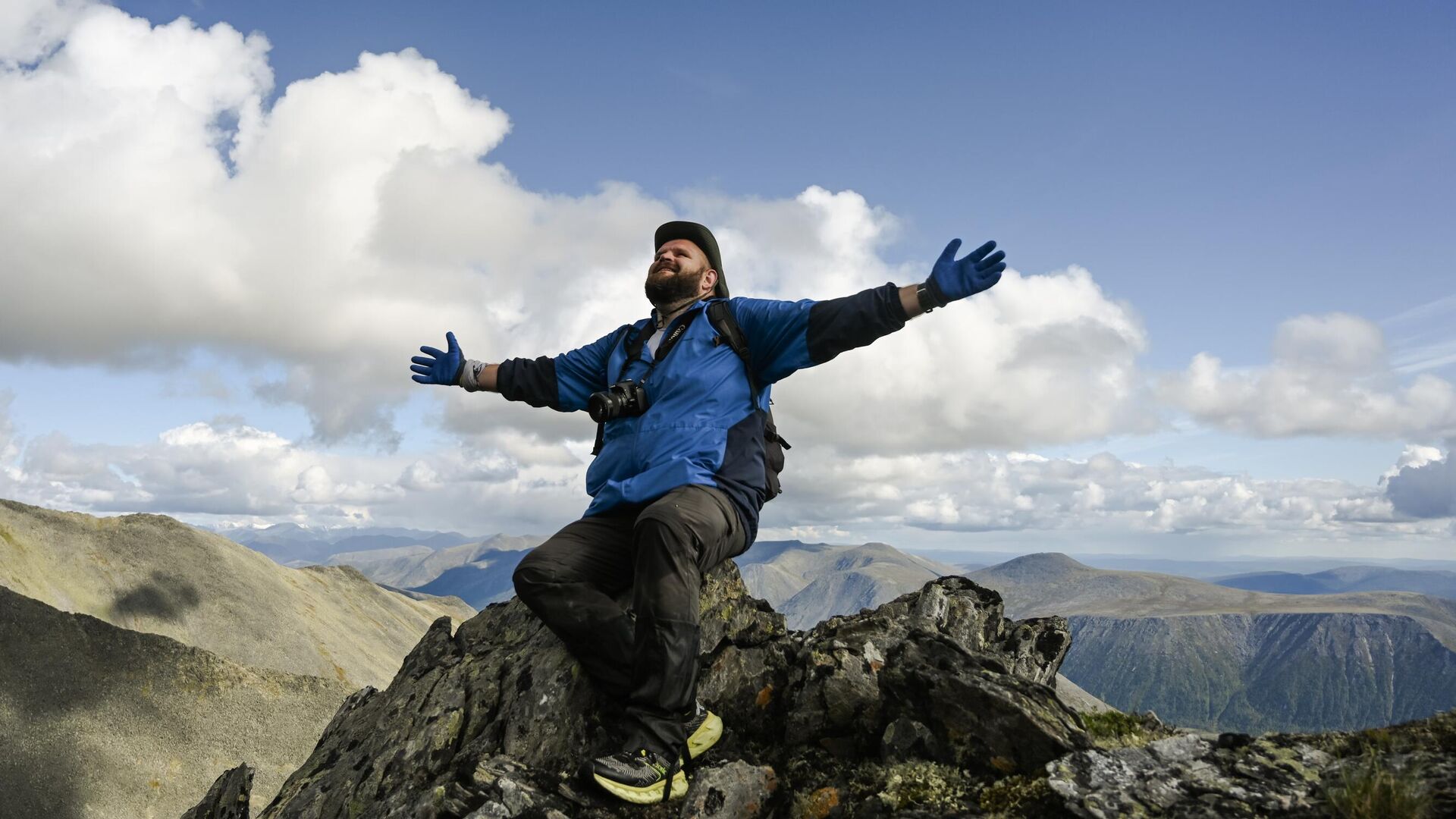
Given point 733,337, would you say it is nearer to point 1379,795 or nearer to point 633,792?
point 633,792

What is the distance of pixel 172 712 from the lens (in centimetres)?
5125

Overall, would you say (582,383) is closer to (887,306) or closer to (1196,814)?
(887,306)

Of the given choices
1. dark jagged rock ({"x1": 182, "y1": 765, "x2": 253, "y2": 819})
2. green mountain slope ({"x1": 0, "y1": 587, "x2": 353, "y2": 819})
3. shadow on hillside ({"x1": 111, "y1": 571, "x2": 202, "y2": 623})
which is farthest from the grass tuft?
shadow on hillside ({"x1": 111, "y1": 571, "x2": 202, "y2": 623})

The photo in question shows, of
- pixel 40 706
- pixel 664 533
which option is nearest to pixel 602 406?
pixel 664 533

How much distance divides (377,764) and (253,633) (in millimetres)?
90425

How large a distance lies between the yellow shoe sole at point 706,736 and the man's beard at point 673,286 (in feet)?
16.8

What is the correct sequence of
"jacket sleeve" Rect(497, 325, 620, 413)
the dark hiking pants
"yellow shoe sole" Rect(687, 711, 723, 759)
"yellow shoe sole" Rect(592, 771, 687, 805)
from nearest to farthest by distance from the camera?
"yellow shoe sole" Rect(592, 771, 687, 805) < the dark hiking pants < "yellow shoe sole" Rect(687, 711, 723, 759) < "jacket sleeve" Rect(497, 325, 620, 413)

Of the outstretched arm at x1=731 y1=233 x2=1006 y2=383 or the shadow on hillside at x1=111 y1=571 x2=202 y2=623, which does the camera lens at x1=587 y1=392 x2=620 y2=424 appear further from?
the shadow on hillside at x1=111 y1=571 x2=202 y2=623

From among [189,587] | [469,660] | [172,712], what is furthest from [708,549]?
[189,587]

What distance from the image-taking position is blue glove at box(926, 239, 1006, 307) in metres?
8.93

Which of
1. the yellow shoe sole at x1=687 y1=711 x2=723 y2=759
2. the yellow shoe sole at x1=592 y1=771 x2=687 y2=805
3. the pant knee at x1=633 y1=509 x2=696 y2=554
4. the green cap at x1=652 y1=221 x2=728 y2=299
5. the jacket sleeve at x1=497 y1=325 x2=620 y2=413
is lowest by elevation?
the yellow shoe sole at x1=592 y1=771 x2=687 y2=805

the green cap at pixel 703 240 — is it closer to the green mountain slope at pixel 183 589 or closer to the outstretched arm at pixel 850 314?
the outstretched arm at pixel 850 314

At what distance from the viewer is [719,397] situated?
9.34m

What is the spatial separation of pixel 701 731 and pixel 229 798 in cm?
882
